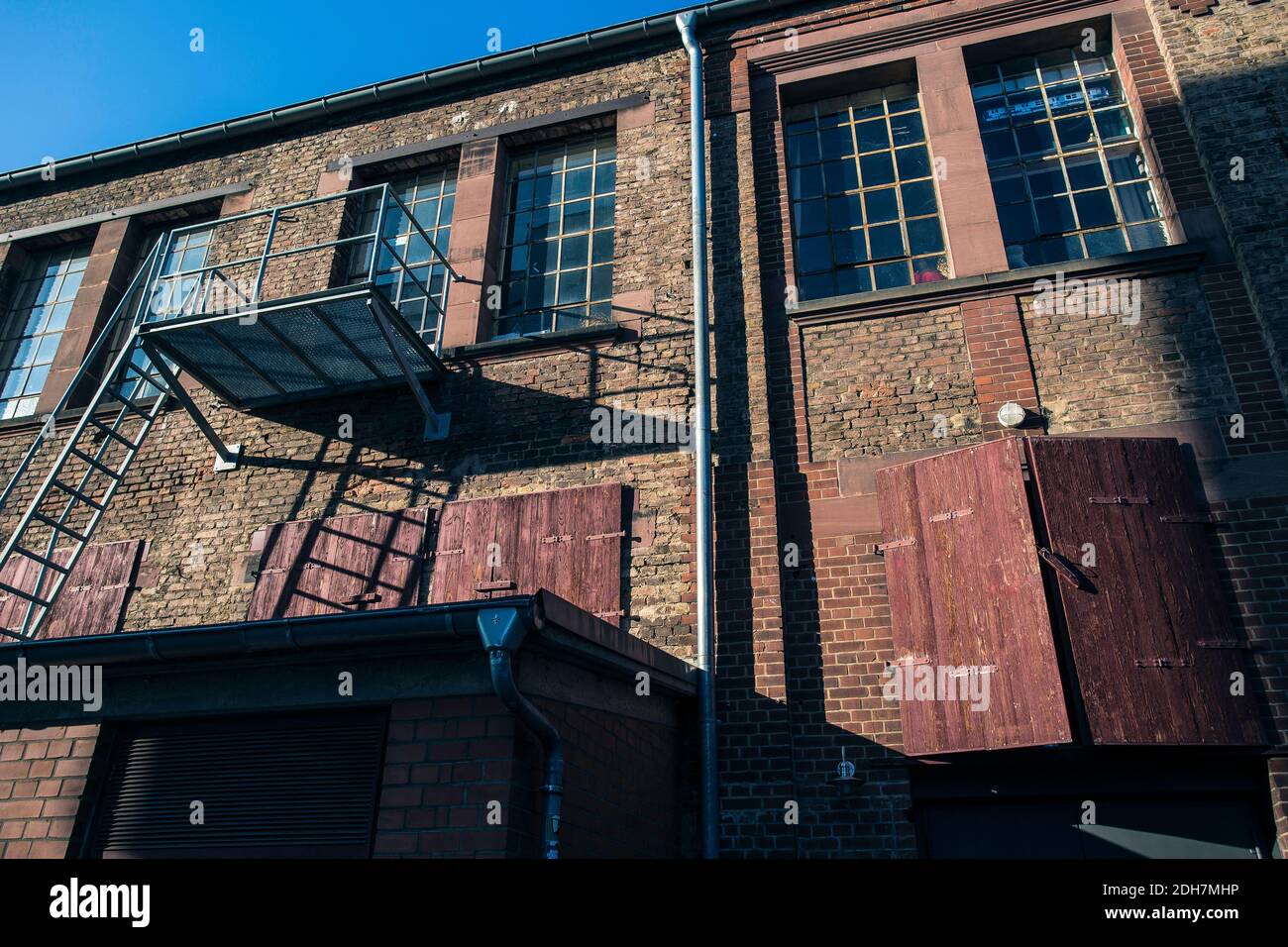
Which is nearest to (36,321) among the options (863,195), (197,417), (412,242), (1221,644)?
(197,417)

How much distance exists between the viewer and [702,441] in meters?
7.16

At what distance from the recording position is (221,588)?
777cm

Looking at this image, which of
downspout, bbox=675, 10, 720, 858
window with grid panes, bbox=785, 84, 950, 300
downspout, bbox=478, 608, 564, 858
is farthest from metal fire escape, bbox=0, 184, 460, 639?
downspout, bbox=478, 608, 564, 858

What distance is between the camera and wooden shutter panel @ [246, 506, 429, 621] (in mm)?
7383

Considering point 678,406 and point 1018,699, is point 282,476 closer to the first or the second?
point 678,406

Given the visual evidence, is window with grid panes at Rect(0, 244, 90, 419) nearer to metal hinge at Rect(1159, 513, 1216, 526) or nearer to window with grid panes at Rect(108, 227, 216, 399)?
window with grid panes at Rect(108, 227, 216, 399)

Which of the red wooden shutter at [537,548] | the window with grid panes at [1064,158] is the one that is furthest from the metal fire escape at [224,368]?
the window with grid panes at [1064,158]

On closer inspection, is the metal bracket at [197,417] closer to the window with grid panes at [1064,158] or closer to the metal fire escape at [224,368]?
the metal fire escape at [224,368]

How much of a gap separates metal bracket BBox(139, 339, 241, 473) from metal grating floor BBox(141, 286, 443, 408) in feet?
0.50

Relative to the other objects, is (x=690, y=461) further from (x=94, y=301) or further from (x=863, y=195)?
(x=94, y=301)

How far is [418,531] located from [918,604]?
4154 millimetres

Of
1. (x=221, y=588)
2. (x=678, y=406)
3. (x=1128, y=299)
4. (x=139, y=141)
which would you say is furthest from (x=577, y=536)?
(x=139, y=141)

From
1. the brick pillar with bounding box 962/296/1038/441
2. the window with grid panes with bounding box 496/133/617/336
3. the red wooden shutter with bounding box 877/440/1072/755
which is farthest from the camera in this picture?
the window with grid panes with bounding box 496/133/617/336

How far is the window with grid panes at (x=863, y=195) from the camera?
26.6ft
